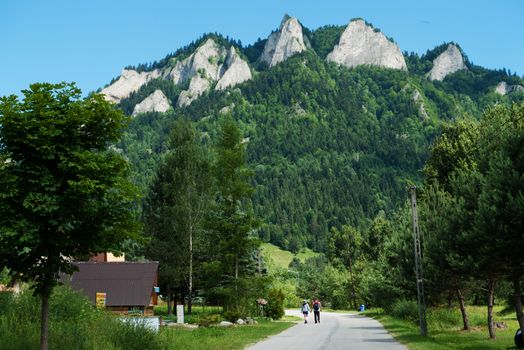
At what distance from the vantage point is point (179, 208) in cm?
5262

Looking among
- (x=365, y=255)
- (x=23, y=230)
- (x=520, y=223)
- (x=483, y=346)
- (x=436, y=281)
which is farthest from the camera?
(x=365, y=255)

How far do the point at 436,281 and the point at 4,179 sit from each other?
25.7 meters

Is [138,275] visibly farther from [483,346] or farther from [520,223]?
[520,223]

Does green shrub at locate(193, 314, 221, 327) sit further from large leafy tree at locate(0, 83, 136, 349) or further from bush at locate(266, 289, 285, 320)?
large leafy tree at locate(0, 83, 136, 349)

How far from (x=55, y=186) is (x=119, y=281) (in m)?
33.7

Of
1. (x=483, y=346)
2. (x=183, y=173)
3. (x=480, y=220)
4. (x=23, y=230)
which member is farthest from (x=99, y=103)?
(x=183, y=173)

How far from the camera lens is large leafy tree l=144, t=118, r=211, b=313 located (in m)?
52.9

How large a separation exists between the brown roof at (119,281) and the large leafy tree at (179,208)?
5.36 m

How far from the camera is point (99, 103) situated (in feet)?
47.7

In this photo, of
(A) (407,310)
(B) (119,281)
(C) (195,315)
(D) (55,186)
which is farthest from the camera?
(C) (195,315)

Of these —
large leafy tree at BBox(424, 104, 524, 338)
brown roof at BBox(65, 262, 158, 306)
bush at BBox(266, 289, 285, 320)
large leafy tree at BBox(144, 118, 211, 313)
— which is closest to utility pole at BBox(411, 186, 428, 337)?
large leafy tree at BBox(424, 104, 524, 338)

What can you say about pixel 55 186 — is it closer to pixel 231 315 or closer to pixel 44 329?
pixel 44 329

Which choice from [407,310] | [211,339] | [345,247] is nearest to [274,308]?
[407,310]

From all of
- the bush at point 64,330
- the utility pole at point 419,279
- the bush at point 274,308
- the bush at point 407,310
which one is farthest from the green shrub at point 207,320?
the bush at point 274,308
